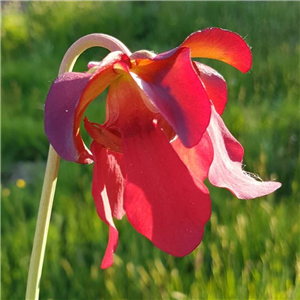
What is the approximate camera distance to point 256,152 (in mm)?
1988

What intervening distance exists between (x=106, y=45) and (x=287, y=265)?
1.01 metres

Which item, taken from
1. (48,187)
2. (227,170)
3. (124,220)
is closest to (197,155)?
(227,170)

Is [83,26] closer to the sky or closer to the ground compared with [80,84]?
closer to the ground

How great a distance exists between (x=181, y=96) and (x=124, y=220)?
128 cm

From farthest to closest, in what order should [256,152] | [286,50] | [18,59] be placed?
[18,59]
[286,50]
[256,152]

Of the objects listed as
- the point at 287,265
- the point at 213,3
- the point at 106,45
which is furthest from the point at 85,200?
the point at 213,3

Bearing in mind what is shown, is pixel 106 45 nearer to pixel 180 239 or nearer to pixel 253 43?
pixel 180 239

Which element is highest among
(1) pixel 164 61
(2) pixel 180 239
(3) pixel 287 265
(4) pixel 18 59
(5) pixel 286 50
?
(1) pixel 164 61

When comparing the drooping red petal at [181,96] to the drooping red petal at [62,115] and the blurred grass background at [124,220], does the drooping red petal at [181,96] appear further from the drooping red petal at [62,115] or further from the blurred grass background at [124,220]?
the blurred grass background at [124,220]

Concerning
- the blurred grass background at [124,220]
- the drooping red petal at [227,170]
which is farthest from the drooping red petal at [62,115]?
the blurred grass background at [124,220]

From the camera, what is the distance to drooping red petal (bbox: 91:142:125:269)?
0.46 meters

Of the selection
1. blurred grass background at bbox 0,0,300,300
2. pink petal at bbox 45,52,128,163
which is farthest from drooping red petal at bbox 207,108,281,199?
blurred grass background at bbox 0,0,300,300

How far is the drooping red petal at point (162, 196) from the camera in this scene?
1.35ft

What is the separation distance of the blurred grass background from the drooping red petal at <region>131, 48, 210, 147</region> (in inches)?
11.9
